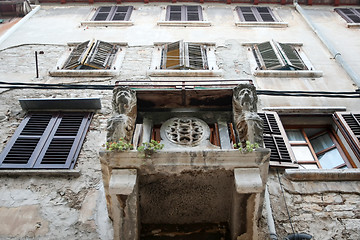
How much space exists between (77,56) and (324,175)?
6.95m

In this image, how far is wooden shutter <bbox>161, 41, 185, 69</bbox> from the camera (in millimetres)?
8812

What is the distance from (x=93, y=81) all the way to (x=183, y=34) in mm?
3749

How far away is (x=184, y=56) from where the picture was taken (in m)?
9.05

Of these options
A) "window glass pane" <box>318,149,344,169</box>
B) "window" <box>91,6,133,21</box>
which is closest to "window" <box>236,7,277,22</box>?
"window" <box>91,6,133,21</box>

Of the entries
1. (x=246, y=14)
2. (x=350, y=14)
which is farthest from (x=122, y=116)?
(x=350, y=14)

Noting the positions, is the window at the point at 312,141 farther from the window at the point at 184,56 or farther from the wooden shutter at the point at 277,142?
the window at the point at 184,56

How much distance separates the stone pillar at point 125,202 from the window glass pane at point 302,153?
347cm

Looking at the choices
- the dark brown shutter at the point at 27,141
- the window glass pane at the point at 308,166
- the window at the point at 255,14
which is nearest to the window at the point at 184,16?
the window at the point at 255,14

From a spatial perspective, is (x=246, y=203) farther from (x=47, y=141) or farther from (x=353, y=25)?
(x=353, y=25)

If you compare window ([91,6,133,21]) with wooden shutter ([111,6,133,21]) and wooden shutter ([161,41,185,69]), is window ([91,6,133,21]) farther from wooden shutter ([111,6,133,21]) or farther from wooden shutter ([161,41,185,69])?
wooden shutter ([161,41,185,69])

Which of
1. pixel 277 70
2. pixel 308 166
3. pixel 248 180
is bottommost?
pixel 248 180

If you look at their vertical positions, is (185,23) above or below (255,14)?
below

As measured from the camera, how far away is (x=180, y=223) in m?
4.91

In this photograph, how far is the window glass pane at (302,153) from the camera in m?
6.30
